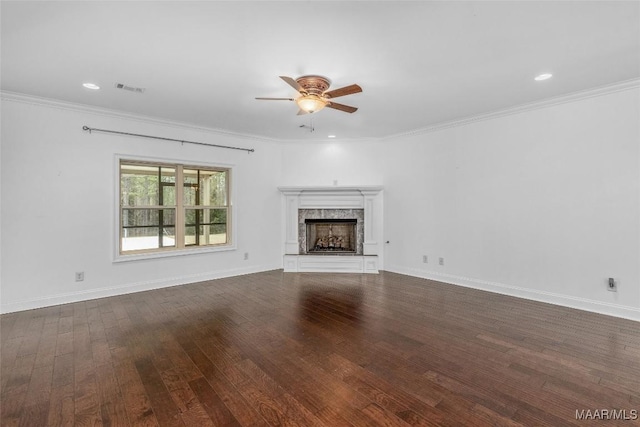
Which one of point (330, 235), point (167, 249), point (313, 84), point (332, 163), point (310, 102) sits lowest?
point (167, 249)

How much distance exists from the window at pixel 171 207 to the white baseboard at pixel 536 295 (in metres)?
3.79

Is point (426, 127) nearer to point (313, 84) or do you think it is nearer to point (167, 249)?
point (313, 84)

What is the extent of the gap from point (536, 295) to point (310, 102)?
3936mm

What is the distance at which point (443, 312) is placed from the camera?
3615 millimetres

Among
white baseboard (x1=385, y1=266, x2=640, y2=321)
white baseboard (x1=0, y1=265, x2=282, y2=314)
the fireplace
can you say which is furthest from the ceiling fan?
white baseboard (x1=385, y1=266, x2=640, y2=321)

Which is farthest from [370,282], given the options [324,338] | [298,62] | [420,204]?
[298,62]

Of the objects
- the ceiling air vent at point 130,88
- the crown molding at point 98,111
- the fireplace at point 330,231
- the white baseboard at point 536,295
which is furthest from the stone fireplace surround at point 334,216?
the ceiling air vent at point 130,88

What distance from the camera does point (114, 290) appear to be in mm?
4328

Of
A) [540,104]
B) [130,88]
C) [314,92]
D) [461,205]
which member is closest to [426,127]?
[461,205]

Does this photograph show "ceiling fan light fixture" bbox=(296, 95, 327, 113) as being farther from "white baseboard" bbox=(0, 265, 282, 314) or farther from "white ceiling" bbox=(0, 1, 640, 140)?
"white baseboard" bbox=(0, 265, 282, 314)

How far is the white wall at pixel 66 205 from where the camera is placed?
12.0 feet

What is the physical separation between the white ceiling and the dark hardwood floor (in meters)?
2.69

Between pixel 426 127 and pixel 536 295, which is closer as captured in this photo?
pixel 536 295

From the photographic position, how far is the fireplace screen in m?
6.14
